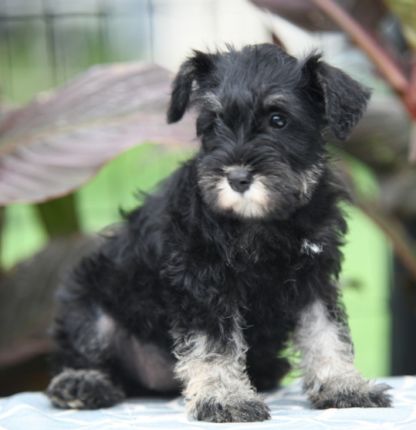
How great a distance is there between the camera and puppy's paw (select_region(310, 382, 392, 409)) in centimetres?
241

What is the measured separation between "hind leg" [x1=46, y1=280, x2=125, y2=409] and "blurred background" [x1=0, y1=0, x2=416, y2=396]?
0.62 metres

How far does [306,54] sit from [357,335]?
14.8ft

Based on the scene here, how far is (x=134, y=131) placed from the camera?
3188 mm

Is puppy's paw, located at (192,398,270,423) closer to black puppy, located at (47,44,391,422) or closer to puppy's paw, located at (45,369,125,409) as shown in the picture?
black puppy, located at (47,44,391,422)

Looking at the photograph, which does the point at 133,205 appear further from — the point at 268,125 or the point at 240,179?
the point at 240,179

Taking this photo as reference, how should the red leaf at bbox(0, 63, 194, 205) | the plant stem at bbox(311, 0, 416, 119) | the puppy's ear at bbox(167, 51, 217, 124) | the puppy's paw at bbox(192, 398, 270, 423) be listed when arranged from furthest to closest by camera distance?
the plant stem at bbox(311, 0, 416, 119) < the red leaf at bbox(0, 63, 194, 205) < the puppy's ear at bbox(167, 51, 217, 124) < the puppy's paw at bbox(192, 398, 270, 423)

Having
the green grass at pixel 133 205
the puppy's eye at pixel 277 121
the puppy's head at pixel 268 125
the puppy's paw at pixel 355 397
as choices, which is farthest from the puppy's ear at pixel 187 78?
the green grass at pixel 133 205

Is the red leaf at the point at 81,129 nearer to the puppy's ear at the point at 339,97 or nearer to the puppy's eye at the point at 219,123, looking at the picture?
the puppy's eye at the point at 219,123

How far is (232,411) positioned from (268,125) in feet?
3.75

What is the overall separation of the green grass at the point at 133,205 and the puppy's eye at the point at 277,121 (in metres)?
2.17

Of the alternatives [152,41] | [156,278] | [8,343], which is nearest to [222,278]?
[156,278]

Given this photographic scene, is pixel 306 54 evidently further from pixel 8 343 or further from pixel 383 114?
pixel 8 343

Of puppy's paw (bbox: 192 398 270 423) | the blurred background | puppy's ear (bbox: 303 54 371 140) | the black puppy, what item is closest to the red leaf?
the blurred background

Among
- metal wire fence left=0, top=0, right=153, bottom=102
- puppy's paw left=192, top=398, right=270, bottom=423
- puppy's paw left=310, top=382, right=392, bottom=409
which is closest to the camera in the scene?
puppy's paw left=192, top=398, right=270, bottom=423
